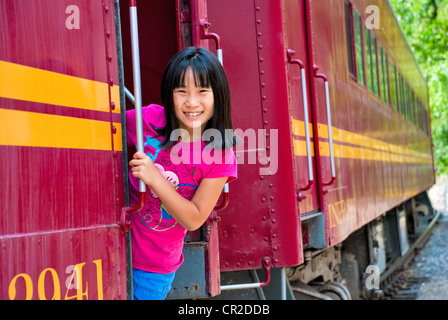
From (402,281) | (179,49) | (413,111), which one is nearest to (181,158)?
(179,49)

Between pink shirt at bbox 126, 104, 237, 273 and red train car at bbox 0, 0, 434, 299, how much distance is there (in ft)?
0.37

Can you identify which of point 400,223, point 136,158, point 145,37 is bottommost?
point 400,223

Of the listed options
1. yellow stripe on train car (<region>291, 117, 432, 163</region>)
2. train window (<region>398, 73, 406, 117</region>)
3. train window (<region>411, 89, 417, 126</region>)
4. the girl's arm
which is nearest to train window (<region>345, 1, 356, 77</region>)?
yellow stripe on train car (<region>291, 117, 432, 163</region>)

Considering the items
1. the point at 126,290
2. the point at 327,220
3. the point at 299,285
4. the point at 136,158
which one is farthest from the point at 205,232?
the point at 299,285

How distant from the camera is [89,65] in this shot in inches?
82.1

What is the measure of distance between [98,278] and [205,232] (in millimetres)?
886

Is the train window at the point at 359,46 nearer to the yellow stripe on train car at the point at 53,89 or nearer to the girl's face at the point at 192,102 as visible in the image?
the girl's face at the point at 192,102

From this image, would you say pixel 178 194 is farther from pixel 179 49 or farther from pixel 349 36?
pixel 349 36

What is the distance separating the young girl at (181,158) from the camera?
85.4 inches

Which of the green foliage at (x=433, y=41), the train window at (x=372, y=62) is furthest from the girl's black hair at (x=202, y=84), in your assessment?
the green foliage at (x=433, y=41)

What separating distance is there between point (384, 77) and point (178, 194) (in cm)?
669

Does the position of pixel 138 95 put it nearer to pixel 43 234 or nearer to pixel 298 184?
pixel 43 234

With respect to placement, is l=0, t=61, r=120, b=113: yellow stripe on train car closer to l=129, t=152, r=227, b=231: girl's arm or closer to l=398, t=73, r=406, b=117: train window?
l=129, t=152, r=227, b=231: girl's arm

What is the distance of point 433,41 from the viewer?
24.3 metres
